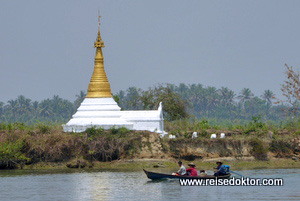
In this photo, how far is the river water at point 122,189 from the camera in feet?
116

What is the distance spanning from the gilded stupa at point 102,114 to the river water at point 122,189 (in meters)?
9.79

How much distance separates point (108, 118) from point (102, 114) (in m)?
0.63

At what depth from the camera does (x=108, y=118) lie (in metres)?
56.2

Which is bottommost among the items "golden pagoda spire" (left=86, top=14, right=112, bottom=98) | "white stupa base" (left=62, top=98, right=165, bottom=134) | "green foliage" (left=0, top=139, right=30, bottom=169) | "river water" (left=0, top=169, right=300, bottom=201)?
"river water" (left=0, top=169, right=300, bottom=201)

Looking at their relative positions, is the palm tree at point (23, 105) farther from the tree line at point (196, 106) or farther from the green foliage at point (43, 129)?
the green foliage at point (43, 129)

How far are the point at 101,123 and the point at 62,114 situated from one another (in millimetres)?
90858

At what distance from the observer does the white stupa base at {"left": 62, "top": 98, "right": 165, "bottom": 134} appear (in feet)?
181

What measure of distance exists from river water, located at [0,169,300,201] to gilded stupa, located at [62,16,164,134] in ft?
32.1

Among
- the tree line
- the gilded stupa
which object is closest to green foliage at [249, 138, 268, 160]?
the gilded stupa

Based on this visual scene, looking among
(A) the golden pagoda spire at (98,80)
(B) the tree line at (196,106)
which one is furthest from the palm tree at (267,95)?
(A) the golden pagoda spire at (98,80)

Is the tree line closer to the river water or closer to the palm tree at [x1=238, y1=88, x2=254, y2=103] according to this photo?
the palm tree at [x1=238, y1=88, x2=254, y2=103]

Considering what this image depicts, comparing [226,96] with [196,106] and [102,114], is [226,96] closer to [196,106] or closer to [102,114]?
[196,106]

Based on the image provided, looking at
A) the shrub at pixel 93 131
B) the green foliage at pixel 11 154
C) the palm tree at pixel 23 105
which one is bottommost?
the green foliage at pixel 11 154

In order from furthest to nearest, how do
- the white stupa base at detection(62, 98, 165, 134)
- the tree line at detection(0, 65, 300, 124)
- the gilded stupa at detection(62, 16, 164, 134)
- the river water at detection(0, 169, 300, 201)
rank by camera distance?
the tree line at detection(0, 65, 300, 124) → the gilded stupa at detection(62, 16, 164, 134) → the white stupa base at detection(62, 98, 165, 134) → the river water at detection(0, 169, 300, 201)
